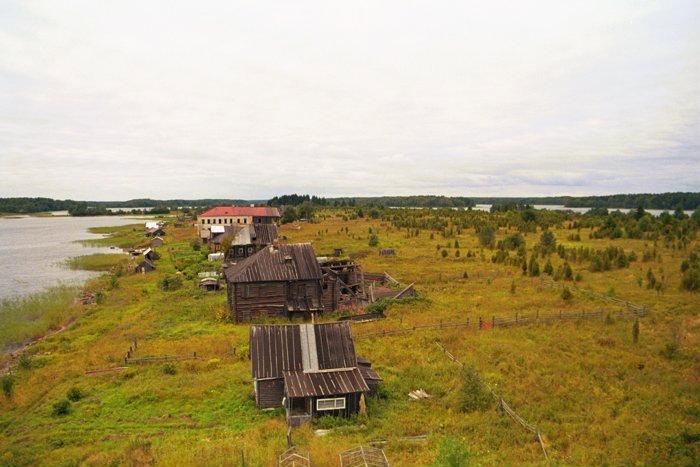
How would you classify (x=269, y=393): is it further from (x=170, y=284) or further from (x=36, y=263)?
(x=36, y=263)

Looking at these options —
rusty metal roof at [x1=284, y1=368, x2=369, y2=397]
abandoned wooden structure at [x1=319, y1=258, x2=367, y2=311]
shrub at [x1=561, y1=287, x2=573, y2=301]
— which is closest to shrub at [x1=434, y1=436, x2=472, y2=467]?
rusty metal roof at [x1=284, y1=368, x2=369, y2=397]

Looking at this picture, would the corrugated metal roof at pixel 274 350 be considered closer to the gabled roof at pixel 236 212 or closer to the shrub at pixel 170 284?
the shrub at pixel 170 284

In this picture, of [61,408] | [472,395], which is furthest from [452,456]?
[61,408]

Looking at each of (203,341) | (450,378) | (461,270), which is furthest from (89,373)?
(461,270)

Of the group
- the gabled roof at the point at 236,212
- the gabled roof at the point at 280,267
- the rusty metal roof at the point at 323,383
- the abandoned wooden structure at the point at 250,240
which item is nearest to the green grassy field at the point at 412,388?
the rusty metal roof at the point at 323,383

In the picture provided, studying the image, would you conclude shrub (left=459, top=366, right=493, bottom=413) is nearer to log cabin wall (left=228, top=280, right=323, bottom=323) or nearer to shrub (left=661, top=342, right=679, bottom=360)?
shrub (left=661, top=342, right=679, bottom=360)

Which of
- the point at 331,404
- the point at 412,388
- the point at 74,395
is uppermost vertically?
the point at 331,404

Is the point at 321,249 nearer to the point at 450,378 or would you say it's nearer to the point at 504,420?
the point at 450,378
